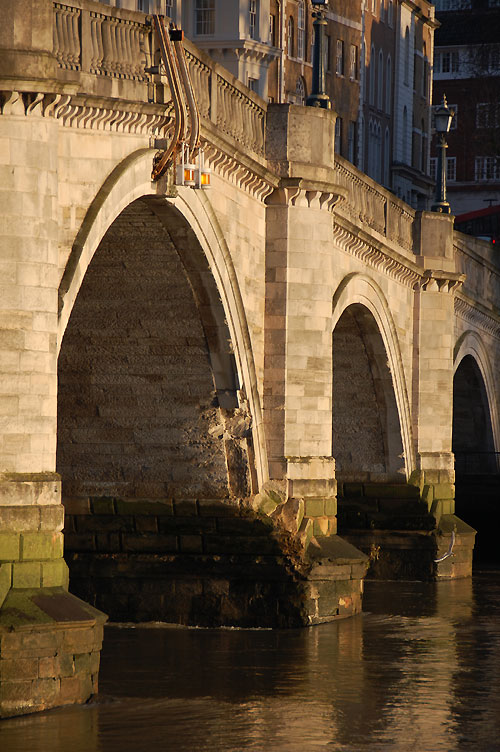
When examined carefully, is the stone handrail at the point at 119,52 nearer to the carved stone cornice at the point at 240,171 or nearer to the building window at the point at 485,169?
the carved stone cornice at the point at 240,171

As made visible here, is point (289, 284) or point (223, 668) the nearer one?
point (223, 668)

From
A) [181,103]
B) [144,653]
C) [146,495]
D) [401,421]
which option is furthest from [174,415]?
[401,421]

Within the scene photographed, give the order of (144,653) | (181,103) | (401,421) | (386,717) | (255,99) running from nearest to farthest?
(386,717), (181,103), (144,653), (255,99), (401,421)

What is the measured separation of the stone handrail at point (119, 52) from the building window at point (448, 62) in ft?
201

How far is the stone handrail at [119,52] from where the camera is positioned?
55.0ft

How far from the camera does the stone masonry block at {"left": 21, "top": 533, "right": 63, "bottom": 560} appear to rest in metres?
15.5

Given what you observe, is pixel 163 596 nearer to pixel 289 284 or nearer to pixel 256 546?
pixel 256 546

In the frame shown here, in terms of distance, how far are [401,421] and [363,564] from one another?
25.6 ft

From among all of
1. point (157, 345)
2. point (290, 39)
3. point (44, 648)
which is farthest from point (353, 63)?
point (44, 648)

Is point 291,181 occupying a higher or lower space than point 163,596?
higher

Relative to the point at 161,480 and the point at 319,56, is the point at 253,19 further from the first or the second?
the point at 161,480

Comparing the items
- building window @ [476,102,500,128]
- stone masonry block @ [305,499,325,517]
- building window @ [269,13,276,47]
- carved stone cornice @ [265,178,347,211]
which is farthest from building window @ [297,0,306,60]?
stone masonry block @ [305,499,325,517]

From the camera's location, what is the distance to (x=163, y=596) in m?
22.8

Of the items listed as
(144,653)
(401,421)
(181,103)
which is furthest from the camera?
(401,421)
